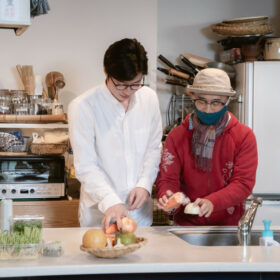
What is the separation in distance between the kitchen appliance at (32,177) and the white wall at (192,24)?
1385 millimetres

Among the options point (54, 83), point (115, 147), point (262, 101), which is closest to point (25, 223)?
point (115, 147)

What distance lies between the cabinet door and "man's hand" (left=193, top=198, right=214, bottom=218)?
2006 mm

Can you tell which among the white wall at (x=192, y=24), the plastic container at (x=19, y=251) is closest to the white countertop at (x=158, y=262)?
the plastic container at (x=19, y=251)

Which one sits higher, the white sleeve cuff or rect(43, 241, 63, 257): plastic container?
the white sleeve cuff

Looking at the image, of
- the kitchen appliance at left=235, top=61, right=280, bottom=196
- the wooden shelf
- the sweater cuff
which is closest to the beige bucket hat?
the sweater cuff

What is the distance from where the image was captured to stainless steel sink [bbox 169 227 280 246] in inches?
106

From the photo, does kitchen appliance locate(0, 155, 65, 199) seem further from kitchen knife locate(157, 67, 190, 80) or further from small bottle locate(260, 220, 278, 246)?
small bottle locate(260, 220, 278, 246)

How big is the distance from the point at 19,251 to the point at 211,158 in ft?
3.71

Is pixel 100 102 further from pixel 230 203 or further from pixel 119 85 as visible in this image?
pixel 230 203

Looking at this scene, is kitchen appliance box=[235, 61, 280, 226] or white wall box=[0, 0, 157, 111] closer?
white wall box=[0, 0, 157, 111]

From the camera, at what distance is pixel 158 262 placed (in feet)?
6.74

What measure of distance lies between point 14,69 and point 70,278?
2472 millimetres

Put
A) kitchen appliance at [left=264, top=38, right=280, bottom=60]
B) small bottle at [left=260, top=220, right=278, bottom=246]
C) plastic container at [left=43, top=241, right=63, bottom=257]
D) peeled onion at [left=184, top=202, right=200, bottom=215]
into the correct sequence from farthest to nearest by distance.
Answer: kitchen appliance at [left=264, top=38, right=280, bottom=60] < peeled onion at [left=184, top=202, right=200, bottom=215] < small bottle at [left=260, top=220, right=278, bottom=246] < plastic container at [left=43, top=241, right=63, bottom=257]

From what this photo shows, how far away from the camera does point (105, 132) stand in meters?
2.85
